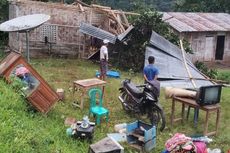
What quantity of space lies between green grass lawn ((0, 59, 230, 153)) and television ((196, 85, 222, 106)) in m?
0.96

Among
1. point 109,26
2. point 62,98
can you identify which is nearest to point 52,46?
point 109,26

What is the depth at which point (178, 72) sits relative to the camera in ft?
32.2

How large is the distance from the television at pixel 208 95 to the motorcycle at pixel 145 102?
97 centimetres

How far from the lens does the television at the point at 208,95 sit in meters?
9.04

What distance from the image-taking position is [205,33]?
22625 millimetres

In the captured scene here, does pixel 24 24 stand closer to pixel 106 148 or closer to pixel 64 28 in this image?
pixel 64 28

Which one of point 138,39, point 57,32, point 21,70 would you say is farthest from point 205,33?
point 21,70

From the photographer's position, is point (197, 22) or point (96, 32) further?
point (197, 22)

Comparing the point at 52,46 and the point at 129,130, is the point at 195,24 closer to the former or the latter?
the point at 52,46

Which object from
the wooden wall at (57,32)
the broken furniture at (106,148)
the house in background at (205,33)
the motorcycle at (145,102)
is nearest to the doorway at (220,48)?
the house in background at (205,33)

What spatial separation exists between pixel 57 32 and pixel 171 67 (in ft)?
28.9

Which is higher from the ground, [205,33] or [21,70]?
[205,33]

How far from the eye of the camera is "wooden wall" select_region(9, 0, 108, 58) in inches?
688

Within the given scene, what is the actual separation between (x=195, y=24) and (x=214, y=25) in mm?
1262
